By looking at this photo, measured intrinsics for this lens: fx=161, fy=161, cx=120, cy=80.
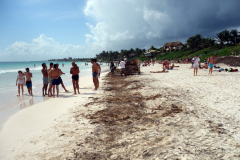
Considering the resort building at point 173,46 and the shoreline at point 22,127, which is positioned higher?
the resort building at point 173,46

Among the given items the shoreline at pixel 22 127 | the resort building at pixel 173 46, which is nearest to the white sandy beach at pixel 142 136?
the shoreline at pixel 22 127

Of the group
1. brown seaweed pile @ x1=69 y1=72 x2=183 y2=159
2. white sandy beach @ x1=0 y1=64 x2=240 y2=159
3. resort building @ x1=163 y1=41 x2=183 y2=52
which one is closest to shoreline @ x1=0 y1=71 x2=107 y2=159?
white sandy beach @ x1=0 y1=64 x2=240 y2=159

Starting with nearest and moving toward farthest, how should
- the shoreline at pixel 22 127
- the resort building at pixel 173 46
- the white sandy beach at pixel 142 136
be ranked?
1. the white sandy beach at pixel 142 136
2. the shoreline at pixel 22 127
3. the resort building at pixel 173 46

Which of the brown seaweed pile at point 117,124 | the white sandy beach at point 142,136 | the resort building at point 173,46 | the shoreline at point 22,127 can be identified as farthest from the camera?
the resort building at point 173,46

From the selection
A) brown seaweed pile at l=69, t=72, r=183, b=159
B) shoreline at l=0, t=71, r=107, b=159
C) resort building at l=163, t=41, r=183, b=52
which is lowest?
shoreline at l=0, t=71, r=107, b=159

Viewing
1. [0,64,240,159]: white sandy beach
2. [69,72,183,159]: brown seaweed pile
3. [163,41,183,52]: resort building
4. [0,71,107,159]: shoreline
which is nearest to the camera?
[0,64,240,159]: white sandy beach

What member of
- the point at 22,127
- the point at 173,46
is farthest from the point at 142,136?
the point at 173,46

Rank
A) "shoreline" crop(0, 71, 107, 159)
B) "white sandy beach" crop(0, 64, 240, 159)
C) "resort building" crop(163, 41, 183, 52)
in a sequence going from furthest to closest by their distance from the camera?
"resort building" crop(163, 41, 183, 52) < "shoreline" crop(0, 71, 107, 159) < "white sandy beach" crop(0, 64, 240, 159)

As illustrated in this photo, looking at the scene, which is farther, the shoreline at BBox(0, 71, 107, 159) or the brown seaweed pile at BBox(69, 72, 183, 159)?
the shoreline at BBox(0, 71, 107, 159)

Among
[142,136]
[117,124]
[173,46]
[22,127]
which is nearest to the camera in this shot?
[142,136]

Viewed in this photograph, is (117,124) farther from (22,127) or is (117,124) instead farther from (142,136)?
(22,127)

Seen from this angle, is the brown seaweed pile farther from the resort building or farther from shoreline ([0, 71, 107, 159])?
the resort building

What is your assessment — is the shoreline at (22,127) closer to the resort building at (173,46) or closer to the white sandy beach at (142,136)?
the white sandy beach at (142,136)

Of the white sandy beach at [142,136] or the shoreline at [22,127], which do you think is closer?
the white sandy beach at [142,136]
